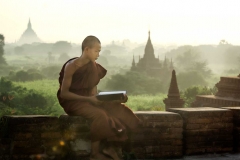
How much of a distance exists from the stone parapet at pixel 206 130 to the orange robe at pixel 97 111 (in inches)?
39.5

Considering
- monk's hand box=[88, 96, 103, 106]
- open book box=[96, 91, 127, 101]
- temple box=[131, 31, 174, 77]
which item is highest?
open book box=[96, 91, 127, 101]

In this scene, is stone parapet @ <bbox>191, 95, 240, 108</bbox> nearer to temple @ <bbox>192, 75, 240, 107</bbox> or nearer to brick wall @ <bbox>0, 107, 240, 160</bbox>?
temple @ <bbox>192, 75, 240, 107</bbox>

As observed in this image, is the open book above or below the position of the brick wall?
above

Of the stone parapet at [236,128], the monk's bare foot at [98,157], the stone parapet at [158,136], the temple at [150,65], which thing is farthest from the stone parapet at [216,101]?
the temple at [150,65]

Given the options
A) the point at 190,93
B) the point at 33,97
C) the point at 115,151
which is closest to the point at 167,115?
the point at 115,151

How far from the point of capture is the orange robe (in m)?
4.36

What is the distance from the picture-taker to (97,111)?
14.4ft

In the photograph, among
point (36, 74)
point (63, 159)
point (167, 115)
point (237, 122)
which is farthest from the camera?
point (36, 74)

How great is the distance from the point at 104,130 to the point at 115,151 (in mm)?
375

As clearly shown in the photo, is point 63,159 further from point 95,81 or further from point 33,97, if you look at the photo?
point 33,97

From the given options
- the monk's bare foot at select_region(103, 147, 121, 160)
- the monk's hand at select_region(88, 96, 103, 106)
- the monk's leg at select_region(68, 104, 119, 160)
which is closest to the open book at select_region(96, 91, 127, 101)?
the monk's hand at select_region(88, 96, 103, 106)

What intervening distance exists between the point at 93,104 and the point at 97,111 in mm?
133

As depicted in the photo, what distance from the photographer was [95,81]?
4.55m

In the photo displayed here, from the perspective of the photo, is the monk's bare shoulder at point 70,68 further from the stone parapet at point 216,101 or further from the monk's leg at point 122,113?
the stone parapet at point 216,101
